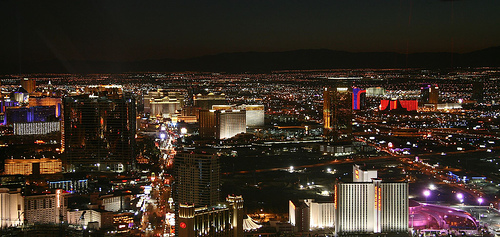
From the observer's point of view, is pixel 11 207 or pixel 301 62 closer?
pixel 11 207

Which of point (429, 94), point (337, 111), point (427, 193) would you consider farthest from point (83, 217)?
point (429, 94)

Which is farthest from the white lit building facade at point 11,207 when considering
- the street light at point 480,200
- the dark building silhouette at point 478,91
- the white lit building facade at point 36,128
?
the dark building silhouette at point 478,91

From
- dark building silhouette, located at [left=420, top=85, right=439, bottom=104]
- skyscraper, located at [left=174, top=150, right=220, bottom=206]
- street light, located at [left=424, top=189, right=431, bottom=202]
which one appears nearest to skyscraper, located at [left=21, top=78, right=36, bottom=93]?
dark building silhouette, located at [left=420, top=85, right=439, bottom=104]

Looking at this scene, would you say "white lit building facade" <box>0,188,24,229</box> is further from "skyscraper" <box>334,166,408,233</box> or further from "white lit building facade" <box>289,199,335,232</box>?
"skyscraper" <box>334,166,408,233</box>

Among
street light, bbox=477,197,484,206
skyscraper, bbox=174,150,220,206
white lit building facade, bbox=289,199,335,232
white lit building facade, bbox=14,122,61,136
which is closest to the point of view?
skyscraper, bbox=174,150,220,206

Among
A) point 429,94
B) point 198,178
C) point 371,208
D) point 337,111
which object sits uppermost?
point 429,94

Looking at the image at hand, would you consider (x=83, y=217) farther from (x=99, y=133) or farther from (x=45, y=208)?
(x=99, y=133)

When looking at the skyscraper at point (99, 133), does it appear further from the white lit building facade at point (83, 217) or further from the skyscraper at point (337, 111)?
the skyscraper at point (337, 111)
